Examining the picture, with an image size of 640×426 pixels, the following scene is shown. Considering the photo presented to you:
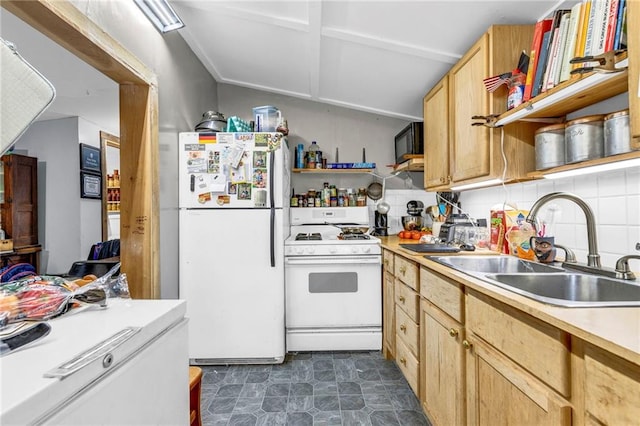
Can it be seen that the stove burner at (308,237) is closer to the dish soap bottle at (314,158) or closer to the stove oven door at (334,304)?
the stove oven door at (334,304)

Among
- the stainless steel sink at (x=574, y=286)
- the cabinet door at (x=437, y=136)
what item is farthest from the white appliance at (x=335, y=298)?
the stainless steel sink at (x=574, y=286)

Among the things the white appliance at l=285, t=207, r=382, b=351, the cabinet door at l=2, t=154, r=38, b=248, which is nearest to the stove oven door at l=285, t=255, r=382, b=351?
the white appliance at l=285, t=207, r=382, b=351

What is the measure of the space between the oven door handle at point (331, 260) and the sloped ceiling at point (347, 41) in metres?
1.44

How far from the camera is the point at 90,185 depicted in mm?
3758

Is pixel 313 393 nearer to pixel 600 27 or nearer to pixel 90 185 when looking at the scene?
pixel 600 27

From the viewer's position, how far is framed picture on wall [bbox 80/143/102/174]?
371 centimetres

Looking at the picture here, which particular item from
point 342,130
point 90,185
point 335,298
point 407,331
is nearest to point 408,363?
point 407,331

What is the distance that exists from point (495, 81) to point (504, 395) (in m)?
1.36

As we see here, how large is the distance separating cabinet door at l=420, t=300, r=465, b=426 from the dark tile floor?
272mm

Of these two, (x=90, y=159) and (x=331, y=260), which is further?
(x=90, y=159)

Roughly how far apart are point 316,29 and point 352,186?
154 cm

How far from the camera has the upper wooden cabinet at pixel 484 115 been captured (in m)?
1.54

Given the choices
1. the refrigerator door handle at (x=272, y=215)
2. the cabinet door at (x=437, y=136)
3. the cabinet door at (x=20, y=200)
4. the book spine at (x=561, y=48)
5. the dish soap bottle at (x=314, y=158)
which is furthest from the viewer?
the cabinet door at (x=20, y=200)

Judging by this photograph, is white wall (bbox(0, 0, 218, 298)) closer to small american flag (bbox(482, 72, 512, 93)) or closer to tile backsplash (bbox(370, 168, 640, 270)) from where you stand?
small american flag (bbox(482, 72, 512, 93))
